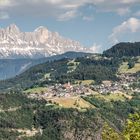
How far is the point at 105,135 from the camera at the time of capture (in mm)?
62875

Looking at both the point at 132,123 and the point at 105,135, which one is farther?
the point at 105,135

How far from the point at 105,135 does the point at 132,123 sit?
710cm

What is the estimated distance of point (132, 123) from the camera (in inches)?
2234

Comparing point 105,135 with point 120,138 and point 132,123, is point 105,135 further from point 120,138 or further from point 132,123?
point 132,123

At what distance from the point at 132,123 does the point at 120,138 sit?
26.2 ft

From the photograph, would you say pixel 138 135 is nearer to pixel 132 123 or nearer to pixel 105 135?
pixel 132 123

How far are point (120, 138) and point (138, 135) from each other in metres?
9.19

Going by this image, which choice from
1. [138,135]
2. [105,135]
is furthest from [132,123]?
[105,135]

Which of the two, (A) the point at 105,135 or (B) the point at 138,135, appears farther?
(A) the point at 105,135

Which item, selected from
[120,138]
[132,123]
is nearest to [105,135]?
[120,138]

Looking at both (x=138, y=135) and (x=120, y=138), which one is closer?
(x=138, y=135)

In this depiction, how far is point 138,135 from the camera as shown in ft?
181

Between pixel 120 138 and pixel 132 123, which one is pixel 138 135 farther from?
pixel 120 138
